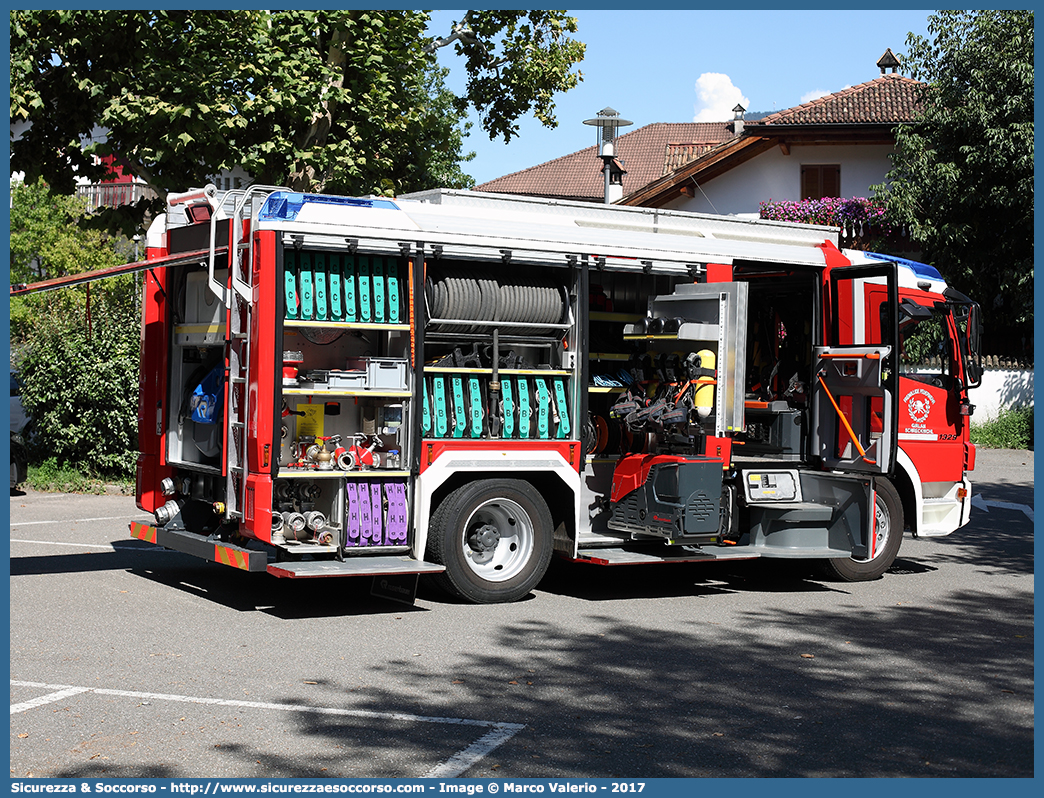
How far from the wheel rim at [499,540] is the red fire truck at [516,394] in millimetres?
19

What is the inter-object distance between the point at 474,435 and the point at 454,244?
1480 millimetres

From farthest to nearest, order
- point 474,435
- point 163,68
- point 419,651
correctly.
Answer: point 163,68 < point 474,435 < point 419,651

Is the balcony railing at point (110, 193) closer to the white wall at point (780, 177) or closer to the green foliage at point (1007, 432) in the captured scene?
the white wall at point (780, 177)

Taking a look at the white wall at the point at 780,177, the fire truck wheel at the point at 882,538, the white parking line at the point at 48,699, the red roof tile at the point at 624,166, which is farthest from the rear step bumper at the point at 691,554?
the red roof tile at the point at 624,166

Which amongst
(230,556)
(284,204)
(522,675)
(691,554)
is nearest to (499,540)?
(691,554)

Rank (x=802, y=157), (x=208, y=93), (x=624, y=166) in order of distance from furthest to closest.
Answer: (x=624, y=166), (x=802, y=157), (x=208, y=93)

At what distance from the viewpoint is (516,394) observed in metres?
10.0

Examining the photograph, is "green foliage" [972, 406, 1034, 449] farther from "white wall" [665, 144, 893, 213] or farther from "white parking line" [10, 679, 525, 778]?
"white parking line" [10, 679, 525, 778]

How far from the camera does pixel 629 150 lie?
6066 centimetres

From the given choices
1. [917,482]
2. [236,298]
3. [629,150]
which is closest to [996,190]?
[917,482]

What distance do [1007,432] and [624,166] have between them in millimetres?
33398

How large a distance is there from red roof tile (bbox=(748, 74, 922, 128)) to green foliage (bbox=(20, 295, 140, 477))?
2134 centimetres

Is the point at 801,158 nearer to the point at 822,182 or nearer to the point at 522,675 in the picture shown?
the point at 822,182

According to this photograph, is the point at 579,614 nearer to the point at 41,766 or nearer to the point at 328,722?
the point at 328,722
